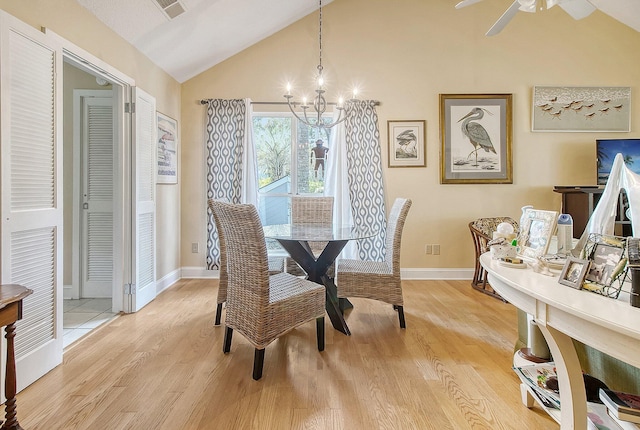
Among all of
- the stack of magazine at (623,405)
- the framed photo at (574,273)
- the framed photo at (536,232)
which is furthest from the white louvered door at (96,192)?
the stack of magazine at (623,405)

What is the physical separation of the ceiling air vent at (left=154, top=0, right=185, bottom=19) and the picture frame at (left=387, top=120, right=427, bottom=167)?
251 cm

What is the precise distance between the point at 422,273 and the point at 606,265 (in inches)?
132

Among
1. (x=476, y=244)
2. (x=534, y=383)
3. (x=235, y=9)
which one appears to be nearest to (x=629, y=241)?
(x=534, y=383)

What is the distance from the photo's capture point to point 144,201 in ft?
10.7

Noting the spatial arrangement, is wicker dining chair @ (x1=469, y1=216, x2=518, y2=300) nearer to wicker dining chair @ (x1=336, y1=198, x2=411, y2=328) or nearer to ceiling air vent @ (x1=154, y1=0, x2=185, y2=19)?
wicker dining chair @ (x1=336, y1=198, x2=411, y2=328)

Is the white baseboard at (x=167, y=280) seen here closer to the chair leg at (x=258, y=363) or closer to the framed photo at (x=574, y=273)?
the chair leg at (x=258, y=363)

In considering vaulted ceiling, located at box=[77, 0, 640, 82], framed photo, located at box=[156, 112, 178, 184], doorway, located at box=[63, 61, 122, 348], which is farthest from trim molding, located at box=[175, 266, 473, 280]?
vaulted ceiling, located at box=[77, 0, 640, 82]

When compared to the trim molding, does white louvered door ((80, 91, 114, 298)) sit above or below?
above

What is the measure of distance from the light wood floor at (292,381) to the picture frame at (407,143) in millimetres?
2030

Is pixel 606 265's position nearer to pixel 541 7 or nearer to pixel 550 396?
pixel 550 396

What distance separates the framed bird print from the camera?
419cm

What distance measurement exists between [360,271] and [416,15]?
340 centimetres

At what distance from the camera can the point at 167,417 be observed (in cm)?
162

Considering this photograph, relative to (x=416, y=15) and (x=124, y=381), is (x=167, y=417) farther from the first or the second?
(x=416, y=15)
